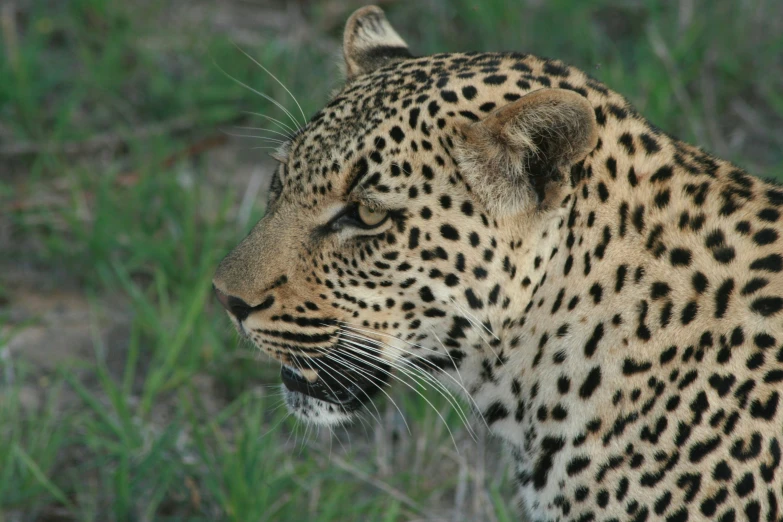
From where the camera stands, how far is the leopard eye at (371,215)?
12.4 feet

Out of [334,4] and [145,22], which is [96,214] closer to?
[145,22]

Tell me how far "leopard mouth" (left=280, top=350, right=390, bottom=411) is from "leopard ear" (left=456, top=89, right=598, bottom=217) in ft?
2.80

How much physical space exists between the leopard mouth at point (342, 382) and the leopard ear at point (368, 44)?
1.23 m

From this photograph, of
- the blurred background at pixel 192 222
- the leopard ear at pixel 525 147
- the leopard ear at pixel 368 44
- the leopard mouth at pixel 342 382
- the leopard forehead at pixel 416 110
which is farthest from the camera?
the blurred background at pixel 192 222

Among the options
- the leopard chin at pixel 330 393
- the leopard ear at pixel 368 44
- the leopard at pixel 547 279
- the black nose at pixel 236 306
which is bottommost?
the leopard chin at pixel 330 393

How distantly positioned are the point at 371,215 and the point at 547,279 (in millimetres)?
653

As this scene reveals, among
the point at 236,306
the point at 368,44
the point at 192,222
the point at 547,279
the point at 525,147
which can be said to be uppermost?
the point at 368,44

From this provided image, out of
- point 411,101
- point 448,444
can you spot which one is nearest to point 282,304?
point 411,101

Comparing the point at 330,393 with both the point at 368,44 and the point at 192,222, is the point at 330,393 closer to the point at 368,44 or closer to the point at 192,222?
the point at 368,44

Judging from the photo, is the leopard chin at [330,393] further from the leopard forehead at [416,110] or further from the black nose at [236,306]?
the leopard forehead at [416,110]

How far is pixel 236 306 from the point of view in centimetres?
404

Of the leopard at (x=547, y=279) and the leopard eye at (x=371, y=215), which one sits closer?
the leopard at (x=547, y=279)

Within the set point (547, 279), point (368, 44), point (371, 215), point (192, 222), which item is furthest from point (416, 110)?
point (192, 222)

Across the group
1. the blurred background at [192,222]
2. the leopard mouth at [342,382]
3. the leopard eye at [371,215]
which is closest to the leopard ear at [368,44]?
the blurred background at [192,222]
